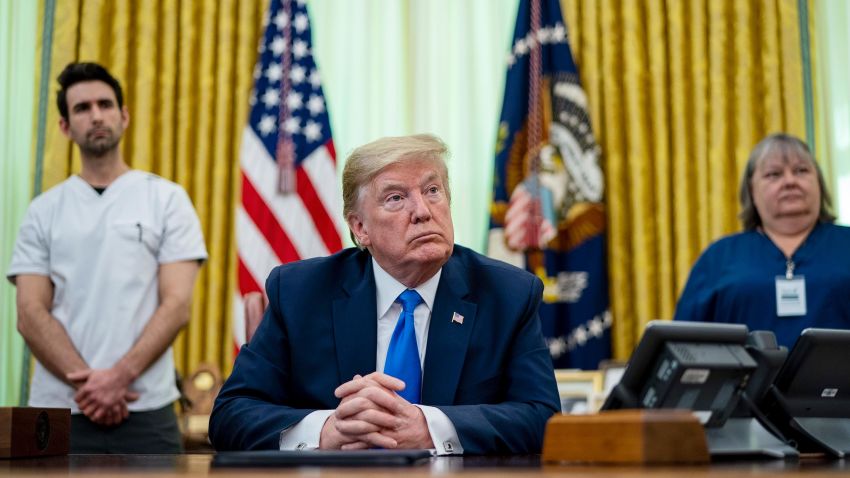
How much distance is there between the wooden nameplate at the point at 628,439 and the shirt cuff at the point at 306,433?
77cm

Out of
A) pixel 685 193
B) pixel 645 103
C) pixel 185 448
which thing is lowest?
pixel 185 448

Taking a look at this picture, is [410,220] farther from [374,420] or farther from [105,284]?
[105,284]

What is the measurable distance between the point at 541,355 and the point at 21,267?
2231 mm

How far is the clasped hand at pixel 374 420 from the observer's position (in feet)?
7.06

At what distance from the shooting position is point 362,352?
248cm

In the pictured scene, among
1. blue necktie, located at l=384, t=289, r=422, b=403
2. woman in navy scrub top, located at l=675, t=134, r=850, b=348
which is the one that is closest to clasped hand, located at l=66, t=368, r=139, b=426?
blue necktie, located at l=384, t=289, r=422, b=403

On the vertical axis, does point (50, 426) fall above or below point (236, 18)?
below

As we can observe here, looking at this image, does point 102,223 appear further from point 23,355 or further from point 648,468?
point 648,468

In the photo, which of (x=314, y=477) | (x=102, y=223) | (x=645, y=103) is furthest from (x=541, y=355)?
(x=645, y=103)

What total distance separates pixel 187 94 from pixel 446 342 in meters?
3.30

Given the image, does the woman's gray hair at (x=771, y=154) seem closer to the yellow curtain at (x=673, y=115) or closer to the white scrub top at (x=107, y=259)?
the yellow curtain at (x=673, y=115)

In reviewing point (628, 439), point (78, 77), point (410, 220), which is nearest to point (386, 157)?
point (410, 220)

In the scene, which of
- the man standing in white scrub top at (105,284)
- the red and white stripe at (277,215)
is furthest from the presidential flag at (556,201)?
the man standing in white scrub top at (105,284)

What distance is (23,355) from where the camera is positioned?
5.10m
